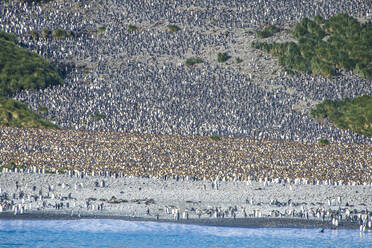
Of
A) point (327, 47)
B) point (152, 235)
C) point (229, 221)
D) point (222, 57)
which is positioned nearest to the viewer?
point (152, 235)

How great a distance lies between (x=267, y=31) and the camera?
8562 centimetres

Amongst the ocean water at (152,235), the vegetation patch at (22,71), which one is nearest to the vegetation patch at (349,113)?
the vegetation patch at (22,71)

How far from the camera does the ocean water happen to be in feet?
96.6

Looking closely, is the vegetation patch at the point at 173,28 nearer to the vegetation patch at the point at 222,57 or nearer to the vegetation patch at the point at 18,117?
the vegetation patch at the point at 222,57

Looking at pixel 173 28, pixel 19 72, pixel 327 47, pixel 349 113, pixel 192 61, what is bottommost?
pixel 349 113

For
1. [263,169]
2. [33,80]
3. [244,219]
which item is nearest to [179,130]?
[263,169]

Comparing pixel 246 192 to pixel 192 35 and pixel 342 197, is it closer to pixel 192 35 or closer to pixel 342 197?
pixel 342 197

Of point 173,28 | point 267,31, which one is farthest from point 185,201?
point 173,28

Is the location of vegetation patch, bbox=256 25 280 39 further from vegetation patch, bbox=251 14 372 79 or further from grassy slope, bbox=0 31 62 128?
grassy slope, bbox=0 31 62 128

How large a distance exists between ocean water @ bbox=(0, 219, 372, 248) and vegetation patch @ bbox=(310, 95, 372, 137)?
3094cm

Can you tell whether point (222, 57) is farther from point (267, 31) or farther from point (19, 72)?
point (19, 72)

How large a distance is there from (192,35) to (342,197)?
2044 inches

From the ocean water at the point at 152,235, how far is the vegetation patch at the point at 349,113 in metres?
30.9

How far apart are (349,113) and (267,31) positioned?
984 inches
